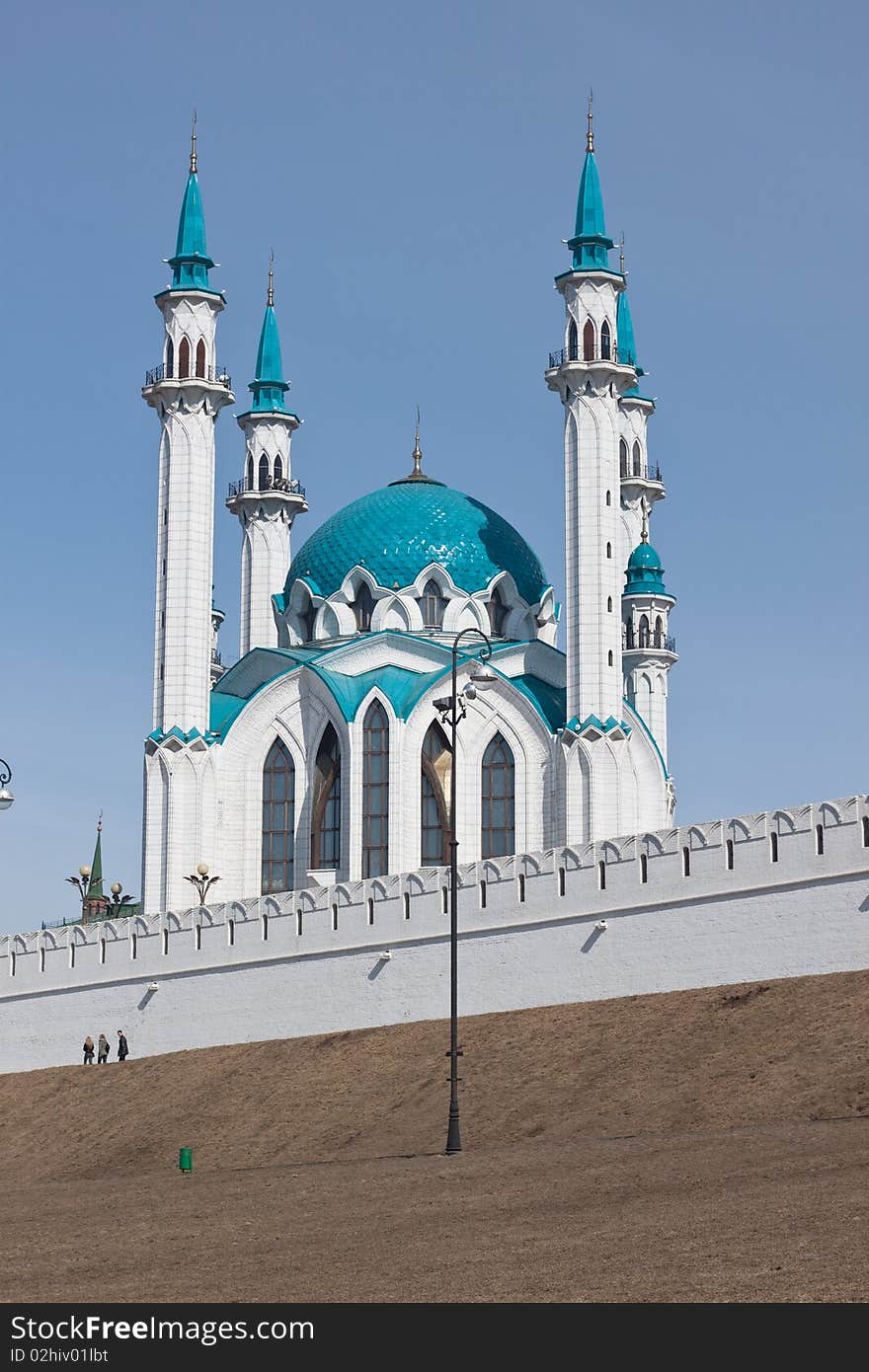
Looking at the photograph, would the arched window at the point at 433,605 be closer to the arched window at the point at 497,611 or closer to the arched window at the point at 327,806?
the arched window at the point at 497,611

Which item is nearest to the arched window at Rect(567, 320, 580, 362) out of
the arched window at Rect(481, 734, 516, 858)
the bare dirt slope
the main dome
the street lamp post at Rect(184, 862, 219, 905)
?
the main dome

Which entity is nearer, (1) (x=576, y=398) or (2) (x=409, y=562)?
(1) (x=576, y=398)

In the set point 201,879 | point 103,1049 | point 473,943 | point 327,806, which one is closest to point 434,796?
point 327,806

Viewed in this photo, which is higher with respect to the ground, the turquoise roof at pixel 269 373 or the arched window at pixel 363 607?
the turquoise roof at pixel 269 373

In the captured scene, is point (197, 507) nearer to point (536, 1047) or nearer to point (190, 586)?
point (190, 586)

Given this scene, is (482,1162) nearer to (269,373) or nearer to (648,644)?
(648,644)

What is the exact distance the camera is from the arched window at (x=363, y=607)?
6700cm

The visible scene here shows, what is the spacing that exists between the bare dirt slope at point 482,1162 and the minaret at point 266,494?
23010mm

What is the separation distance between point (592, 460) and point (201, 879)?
51.3 feet

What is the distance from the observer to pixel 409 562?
66.6 metres

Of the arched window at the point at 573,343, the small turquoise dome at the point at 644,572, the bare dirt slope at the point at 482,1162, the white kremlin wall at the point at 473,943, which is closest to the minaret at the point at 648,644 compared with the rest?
the small turquoise dome at the point at 644,572

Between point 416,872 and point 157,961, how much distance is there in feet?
27.1
